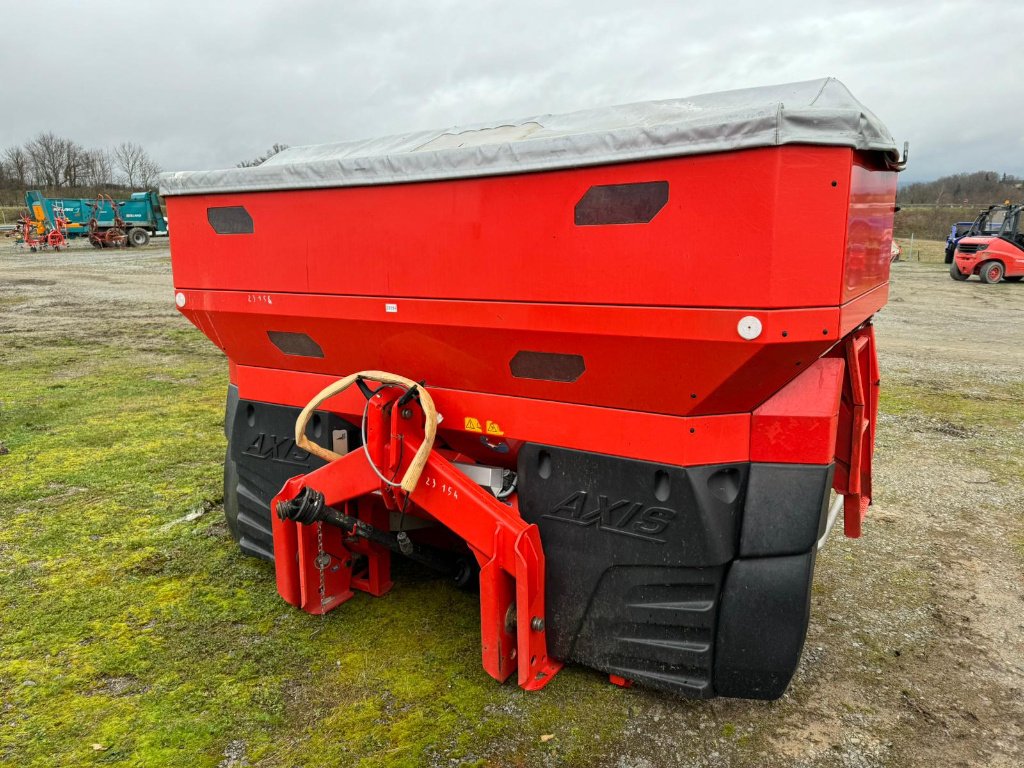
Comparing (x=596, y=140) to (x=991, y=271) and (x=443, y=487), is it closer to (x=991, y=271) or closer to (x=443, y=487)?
(x=443, y=487)

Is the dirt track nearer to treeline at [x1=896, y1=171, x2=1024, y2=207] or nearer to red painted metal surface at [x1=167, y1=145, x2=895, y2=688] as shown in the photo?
red painted metal surface at [x1=167, y1=145, x2=895, y2=688]

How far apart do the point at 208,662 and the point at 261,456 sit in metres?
0.85

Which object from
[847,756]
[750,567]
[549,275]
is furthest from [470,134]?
[847,756]

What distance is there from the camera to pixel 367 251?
2562mm

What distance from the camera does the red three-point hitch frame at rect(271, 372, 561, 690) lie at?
2.45 m

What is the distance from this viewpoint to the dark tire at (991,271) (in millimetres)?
17375

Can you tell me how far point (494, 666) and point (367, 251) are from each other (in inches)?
58.4

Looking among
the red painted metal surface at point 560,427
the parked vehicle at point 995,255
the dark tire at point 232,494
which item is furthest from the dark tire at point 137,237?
the red painted metal surface at point 560,427

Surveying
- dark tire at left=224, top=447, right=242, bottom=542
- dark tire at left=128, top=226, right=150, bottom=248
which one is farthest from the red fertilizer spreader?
dark tire at left=128, top=226, right=150, bottom=248

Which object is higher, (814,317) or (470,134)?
(470,134)

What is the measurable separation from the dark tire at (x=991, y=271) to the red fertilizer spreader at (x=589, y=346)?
57.5ft

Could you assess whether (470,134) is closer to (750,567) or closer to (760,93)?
(760,93)

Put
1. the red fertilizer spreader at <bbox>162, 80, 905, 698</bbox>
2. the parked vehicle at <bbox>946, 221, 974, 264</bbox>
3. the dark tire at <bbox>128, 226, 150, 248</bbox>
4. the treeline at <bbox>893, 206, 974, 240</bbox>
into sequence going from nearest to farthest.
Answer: the red fertilizer spreader at <bbox>162, 80, 905, 698</bbox>, the parked vehicle at <bbox>946, 221, 974, 264</bbox>, the dark tire at <bbox>128, 226, 150, 248</bbox>, the treeline at <bbox>893, 206, 974, 240</bbox>

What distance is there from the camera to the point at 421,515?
→ 9.85 feet
